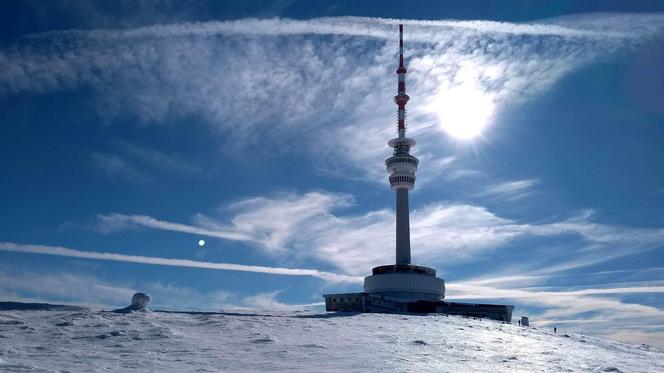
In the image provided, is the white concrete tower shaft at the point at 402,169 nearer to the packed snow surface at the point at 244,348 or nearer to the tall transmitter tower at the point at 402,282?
the tall transmitter tower at the point at 402,282

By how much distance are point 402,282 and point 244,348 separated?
2669 inches

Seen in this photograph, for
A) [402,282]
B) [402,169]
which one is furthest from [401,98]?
[402,282]

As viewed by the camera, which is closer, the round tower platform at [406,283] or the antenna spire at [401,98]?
the round tower platform at [406,283]

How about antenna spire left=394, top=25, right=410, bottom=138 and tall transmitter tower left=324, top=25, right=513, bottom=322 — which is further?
antenna spire left=394, top=25, right=410, bottom=138

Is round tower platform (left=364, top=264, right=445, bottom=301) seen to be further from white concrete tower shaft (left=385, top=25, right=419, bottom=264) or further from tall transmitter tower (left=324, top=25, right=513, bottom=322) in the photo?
white concrete tower shaft (left=385, top=25, right=419, bottom=264)

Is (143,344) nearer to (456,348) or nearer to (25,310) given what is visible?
(25,310)

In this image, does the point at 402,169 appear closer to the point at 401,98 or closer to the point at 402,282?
the point at 401,98

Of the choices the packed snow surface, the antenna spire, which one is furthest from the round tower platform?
the packed snow surface

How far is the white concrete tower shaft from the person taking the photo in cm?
9438

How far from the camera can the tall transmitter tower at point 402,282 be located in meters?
69.7

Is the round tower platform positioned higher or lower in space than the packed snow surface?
higher

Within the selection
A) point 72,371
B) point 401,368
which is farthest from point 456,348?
point 72,371

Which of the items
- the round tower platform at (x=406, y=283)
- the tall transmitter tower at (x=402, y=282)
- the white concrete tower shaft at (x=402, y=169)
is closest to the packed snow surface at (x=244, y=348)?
the tall transmitter tower at (x=402, y=282)

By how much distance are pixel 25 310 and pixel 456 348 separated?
22.3 m
